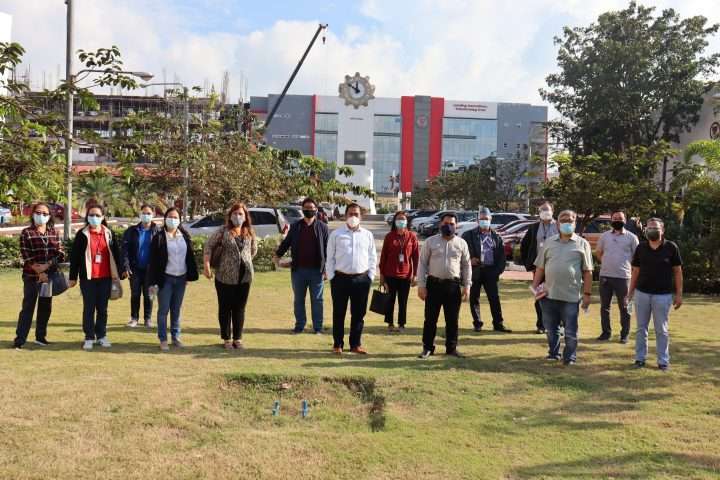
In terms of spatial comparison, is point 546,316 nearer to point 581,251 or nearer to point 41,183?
point 581,251

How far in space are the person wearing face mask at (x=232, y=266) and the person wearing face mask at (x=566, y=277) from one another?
330 centimetres

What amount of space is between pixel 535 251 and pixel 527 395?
3615mm

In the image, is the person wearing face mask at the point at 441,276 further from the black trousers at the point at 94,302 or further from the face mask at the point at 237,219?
the black trousers at the point at 94,302

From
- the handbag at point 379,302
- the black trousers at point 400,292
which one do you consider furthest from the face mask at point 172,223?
the black trousers at point 400,292

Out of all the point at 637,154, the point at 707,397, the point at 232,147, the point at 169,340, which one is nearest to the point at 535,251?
the point at 707,397

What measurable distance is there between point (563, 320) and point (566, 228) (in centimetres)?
100

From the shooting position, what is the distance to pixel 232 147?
2305cm

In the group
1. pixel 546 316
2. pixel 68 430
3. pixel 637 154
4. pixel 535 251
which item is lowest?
pixel 68 430

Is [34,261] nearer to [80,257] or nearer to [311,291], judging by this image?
[80,257]

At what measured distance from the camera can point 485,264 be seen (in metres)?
10.2

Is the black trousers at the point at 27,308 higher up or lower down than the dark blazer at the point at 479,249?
lower down

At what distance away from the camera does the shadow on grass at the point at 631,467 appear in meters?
4.84

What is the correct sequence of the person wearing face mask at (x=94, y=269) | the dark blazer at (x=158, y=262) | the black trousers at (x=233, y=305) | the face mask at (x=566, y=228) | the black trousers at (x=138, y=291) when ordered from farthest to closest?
the black trousers at (x=138, y=291)
the black trousers at (x=233, y=305)
the dark blazer at (x=158, y=262)
the person wearing face mask at (x=94, y=269)
the face mask at (x=566, y=228)

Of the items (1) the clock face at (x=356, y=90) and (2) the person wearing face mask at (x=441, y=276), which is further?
(1) the clock face at (x=356, y=90)
